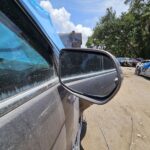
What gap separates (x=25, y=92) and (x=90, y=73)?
1304 mm

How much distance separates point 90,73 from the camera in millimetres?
2951

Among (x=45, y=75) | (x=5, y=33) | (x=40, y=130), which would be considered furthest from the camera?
(x=45, y=75)

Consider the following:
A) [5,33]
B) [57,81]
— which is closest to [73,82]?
[57,81]

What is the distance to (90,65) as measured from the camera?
9.23 feet

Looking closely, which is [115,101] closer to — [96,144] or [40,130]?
[96,144]

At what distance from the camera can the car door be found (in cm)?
133

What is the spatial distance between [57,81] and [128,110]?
6.90 meters

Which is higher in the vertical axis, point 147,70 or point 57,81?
point 57,81

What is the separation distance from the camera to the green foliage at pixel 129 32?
5256cm

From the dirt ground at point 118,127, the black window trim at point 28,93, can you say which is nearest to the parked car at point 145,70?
the dirt ground at point 118,127

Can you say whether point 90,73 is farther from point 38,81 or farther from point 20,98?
point 20,98

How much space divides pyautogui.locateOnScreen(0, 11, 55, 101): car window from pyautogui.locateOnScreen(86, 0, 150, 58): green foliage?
48596mm

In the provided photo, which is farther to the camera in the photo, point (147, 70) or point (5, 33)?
point (147, 70)

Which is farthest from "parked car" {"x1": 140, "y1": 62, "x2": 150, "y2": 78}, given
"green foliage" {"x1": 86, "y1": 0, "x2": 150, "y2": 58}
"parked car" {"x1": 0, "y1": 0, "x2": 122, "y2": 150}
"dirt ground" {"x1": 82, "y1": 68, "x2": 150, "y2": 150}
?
"green foliage" {"x1": 86, "y1": 0, "x2": 150, "y2": 58}
